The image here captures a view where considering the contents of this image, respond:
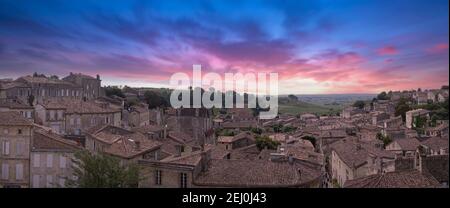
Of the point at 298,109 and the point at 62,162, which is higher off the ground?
the point at 298,109

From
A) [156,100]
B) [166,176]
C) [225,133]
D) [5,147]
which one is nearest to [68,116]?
[5,147]

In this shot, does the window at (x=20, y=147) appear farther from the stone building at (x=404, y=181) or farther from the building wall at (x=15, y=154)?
the stone building at (x=404, y=181)

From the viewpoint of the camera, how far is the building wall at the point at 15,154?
57.3ft

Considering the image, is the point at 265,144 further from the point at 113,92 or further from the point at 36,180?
the point at 113,92

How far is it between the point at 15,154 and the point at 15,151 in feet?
0.41

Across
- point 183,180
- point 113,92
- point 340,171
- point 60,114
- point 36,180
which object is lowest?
point 340,171

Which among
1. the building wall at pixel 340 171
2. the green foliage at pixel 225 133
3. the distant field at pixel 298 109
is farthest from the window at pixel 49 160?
the distant field at pixel 298 109

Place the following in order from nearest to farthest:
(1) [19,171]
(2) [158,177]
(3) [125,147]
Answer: (2) [158,177] < (1) [19,171] < (3) [125,147]

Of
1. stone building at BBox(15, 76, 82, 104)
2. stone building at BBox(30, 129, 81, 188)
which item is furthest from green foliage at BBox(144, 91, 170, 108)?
stone building at BBox(30, 129, 81, 188)

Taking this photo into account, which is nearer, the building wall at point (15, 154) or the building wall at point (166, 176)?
the building wall at point (166, 176)

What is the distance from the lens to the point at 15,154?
17641 mm

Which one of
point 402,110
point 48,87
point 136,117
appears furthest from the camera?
point 402,110
